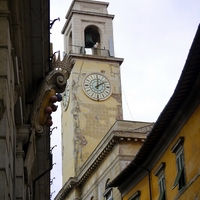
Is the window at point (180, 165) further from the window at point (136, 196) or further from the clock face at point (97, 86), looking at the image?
the clock face at point (97, 86)

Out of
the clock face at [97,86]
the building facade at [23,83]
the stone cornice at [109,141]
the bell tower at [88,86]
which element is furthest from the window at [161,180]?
the clock face at [97,86]

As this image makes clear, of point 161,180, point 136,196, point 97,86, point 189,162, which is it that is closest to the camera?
point 189,162

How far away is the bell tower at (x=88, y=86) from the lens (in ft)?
157

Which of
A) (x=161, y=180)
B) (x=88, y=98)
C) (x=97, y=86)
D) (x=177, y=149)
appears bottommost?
(x=161, y=180)

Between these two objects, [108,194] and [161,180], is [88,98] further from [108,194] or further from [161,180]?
[161,180]

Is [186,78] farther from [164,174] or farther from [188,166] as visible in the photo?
[164,174]

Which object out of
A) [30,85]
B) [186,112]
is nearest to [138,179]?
[186,112]

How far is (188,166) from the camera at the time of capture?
20.9 meters

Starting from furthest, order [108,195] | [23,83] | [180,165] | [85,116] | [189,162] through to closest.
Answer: [85,116] < [108,195] < [180,165] < [189,162] < [23,83]

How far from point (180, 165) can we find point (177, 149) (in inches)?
24.2

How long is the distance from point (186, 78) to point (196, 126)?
1.73 metres

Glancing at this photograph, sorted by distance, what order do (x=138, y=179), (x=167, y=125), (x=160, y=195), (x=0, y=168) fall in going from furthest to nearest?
(x=138, y=179) < (x=160, y=195) < (x=167, y=125) < (x=0, y=168)

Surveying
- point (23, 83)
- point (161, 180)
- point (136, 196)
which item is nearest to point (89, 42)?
point (136, 196)

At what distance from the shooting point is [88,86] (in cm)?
4975
